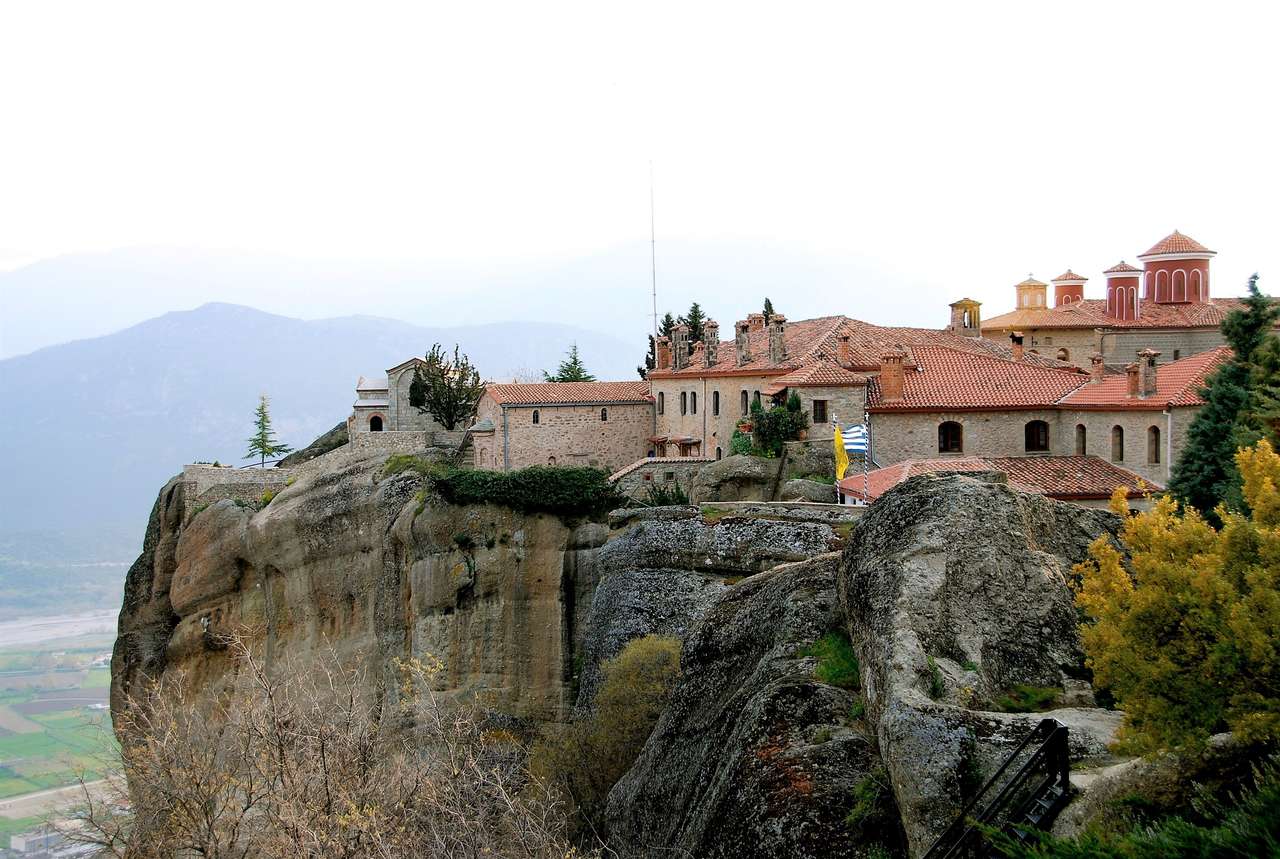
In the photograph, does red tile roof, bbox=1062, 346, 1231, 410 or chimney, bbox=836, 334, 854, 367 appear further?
chimney, bbox=836, 334, 854, 367

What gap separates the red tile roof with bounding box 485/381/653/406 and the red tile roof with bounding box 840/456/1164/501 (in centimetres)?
1479

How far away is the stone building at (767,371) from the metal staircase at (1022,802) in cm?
3135

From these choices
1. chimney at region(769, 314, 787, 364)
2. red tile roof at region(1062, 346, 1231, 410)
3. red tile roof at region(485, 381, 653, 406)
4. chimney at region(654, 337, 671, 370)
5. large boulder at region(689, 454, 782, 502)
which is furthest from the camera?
chimney at region(654, 337, 671, 370)

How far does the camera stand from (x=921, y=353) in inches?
1818

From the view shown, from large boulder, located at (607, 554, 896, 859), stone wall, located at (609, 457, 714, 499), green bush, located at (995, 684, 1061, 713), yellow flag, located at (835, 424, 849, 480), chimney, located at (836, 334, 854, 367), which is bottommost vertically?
large boulder, located at (607, 554, 896, 859)

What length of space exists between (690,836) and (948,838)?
437 cm

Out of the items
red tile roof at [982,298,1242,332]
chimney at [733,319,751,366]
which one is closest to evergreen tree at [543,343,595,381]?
chimney at [733,319,751,366]

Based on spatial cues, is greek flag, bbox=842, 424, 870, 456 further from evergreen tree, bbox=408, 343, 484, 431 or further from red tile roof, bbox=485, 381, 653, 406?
evergreen tree, bbox=408, 343, 484, 431

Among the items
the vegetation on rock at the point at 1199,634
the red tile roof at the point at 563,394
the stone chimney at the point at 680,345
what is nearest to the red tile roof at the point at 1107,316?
the stone chimney at the point at 680,345

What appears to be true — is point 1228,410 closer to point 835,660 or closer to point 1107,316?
point 835,660

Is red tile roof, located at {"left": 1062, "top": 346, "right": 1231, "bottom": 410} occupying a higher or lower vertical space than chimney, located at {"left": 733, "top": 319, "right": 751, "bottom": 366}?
lower

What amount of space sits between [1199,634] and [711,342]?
42635mm

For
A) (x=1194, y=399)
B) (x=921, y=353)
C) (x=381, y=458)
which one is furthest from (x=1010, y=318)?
(x=381, y=458)

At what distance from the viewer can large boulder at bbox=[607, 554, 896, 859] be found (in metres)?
13.7
